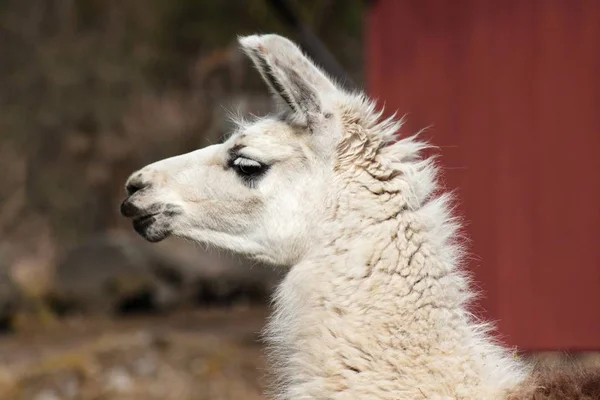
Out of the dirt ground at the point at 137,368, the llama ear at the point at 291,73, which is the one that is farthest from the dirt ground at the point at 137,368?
the llama ear at the point at 291,73

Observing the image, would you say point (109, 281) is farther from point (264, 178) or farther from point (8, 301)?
point (264, 178)

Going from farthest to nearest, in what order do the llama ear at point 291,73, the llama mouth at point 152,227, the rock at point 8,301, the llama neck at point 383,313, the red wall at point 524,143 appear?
the rock at point 8,301
the red wall at point 524,143
the llama mouth at point 152,227
the llama ear at point 291,73
the llama neck at point 383,313

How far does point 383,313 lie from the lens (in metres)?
2.95

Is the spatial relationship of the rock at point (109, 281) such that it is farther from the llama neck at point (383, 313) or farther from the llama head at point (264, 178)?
the llama neck at point (383, 313)

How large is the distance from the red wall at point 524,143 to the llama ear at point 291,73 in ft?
11.4

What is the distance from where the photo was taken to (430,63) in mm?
7199

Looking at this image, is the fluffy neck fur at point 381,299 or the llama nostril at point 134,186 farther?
the llama nostril at point 134,186

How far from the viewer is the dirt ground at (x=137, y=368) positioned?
305 inches

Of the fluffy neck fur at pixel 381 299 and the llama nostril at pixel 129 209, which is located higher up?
the llama nostril at pixel 129 209

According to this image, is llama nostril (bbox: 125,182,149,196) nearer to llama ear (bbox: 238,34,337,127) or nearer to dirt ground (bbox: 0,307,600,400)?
llama ear (bbox: 238,34,337,127)

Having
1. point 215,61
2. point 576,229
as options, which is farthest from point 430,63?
point 215,61

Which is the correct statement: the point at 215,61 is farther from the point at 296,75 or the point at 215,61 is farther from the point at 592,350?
the point at 296,75

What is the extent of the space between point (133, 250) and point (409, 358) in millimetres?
9165

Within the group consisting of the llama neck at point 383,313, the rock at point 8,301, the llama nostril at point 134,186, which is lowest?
the llama neck at point 383,313
